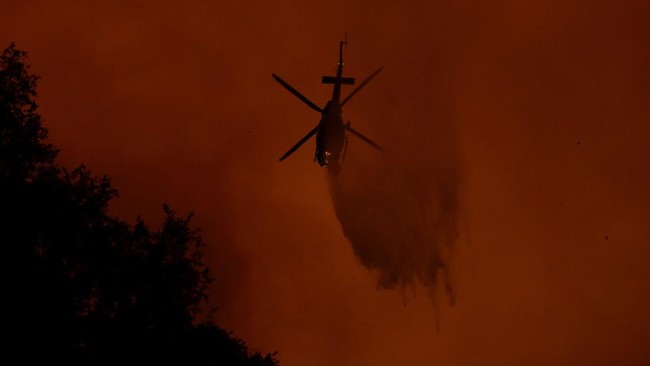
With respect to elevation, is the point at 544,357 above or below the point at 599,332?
below

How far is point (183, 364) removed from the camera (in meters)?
15.2

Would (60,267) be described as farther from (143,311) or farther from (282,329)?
(282,329)

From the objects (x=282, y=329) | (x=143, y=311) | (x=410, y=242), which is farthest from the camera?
(x=282, y=329)

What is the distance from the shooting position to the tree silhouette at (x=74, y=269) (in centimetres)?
1306

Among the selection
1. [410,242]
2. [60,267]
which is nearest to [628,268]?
[410,242]

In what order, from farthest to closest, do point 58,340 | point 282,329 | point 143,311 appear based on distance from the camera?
point 282,329 < point 143,311 < point 58,340

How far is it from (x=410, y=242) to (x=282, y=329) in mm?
9359

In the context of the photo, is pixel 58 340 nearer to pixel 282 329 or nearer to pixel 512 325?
pixel 282 329

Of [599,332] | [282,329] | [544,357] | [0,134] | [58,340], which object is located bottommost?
[58,340]

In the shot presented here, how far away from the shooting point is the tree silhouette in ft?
42.9

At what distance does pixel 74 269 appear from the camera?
46.9 ft

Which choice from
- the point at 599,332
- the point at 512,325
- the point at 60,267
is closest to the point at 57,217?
the point at 60,267

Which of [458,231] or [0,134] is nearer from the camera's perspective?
[0,134]

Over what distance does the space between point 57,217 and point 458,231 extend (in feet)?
74.1
